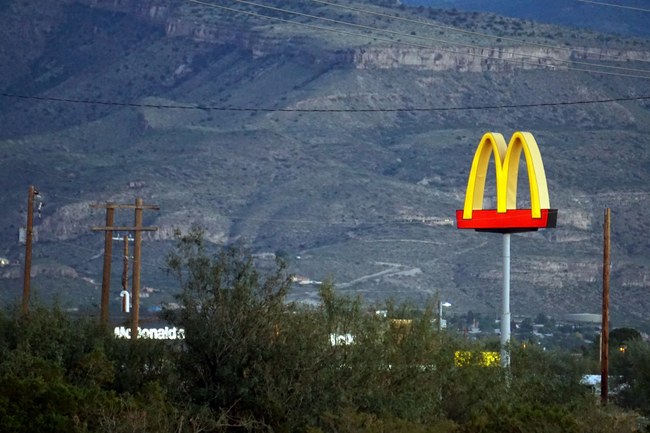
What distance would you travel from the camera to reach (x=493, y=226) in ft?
136

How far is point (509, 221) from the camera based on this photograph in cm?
4112

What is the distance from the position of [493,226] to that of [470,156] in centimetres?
9555

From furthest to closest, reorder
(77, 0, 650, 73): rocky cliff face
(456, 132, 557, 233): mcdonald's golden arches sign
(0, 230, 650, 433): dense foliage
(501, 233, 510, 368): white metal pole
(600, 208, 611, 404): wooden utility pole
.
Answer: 1. (77, 0, 650, 73): rocky cliff face
2. (600, 208, 611, 404): wooden utility pole
3. (501, 233, 510, 368): white metal pole
4. (456, 132, 557, 233): mcdonald's golden arches sign
5. (0, 230, 650, 433): dense foliage

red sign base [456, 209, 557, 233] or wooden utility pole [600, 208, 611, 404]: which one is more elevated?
red sign base [456, 209, 557, 233]

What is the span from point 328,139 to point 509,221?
99541mm

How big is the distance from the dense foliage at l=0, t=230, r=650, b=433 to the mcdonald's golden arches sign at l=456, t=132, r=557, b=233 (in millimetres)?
5912

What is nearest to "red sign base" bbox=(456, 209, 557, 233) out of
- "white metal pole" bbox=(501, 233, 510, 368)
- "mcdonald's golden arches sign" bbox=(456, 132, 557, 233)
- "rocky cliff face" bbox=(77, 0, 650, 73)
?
"mcdonald's golden arches sign" bbox=(456, 132, 557, 233)

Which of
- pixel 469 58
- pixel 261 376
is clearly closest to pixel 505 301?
pixel 261 376

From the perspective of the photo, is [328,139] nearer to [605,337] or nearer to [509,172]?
[605,337]

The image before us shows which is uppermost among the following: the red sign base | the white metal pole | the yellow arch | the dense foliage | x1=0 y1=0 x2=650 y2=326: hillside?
x1=0 y1=0 x2=650 y2=326: hillside

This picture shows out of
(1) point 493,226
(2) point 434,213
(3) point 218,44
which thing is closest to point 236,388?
(1) point 493,226

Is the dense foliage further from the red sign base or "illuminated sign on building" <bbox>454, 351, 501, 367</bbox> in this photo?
the red sign base

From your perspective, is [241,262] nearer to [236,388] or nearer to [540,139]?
[236,388]

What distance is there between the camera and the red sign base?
1597 inches
